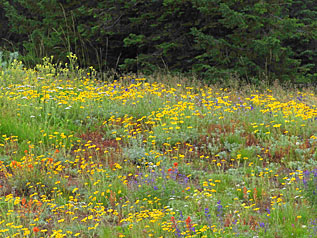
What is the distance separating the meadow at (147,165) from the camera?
12.8 ft

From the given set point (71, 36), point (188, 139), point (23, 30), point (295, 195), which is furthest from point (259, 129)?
point (23, 30)

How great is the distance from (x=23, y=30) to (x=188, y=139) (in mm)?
9601

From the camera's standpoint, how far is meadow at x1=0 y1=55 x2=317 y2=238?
3912mm

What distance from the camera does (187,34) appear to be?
39.7ft

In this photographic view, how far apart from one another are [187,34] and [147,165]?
727cm

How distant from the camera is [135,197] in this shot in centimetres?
452

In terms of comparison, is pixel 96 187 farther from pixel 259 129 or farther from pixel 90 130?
pixel 259 129

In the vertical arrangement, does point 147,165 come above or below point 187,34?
below

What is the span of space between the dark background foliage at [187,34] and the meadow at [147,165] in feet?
10.2

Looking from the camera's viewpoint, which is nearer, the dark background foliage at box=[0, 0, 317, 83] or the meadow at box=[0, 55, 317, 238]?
the meadow at box=[0, 55, 317, 238]

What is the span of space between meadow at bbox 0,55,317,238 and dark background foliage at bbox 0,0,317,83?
3113 mm

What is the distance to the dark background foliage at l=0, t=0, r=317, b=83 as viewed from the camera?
36.2 feet

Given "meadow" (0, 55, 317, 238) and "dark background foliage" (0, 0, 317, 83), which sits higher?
"dark background foliage" (0, 0, 317, 83)

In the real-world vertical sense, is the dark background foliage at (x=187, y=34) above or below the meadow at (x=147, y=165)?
above
